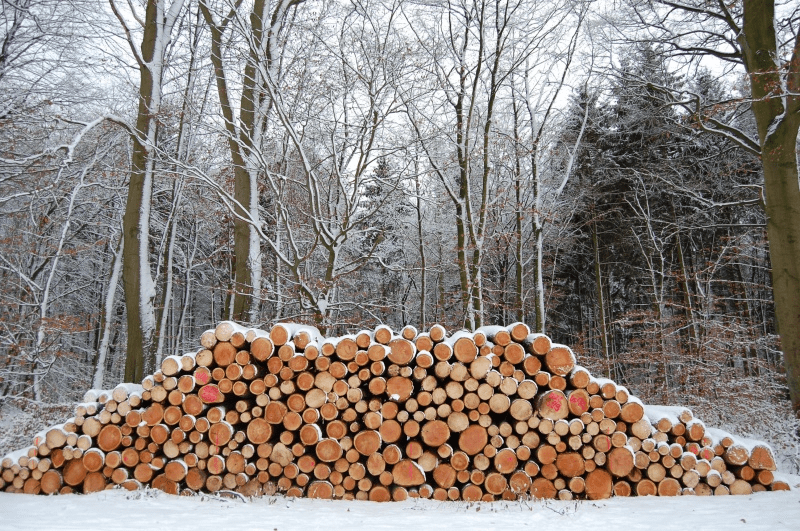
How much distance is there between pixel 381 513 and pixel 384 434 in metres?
0.74

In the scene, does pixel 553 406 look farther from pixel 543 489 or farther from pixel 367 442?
pixel 367 442

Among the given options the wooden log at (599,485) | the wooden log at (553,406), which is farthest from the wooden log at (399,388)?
the wooden log at (599,485)

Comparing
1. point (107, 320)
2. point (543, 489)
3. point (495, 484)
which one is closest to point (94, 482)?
point (495, 484)

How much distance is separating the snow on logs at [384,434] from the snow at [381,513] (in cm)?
20

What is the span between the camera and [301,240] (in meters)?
16.6

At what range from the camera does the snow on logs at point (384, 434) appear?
477cm

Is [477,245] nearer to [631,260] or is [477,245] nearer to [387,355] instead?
[387,355]

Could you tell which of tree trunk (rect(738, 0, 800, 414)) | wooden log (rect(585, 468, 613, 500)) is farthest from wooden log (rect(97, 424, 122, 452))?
tree trunk (rect(738, 0, 800, 414))

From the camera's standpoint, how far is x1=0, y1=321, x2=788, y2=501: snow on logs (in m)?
4.77

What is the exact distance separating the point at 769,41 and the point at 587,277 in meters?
15.4

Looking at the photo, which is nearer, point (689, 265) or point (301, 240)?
point (301, 240)

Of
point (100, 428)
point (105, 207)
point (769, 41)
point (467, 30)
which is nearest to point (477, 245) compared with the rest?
point (467, 30)

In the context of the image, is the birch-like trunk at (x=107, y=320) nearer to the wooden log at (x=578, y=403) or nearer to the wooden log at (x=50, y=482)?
the wooden log at (x=50, y=482)

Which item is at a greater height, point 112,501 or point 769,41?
point 769,41
